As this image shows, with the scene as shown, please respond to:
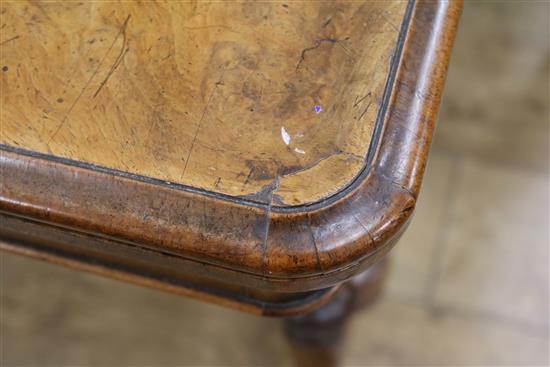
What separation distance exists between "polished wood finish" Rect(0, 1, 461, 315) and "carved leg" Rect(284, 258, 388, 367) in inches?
9.4

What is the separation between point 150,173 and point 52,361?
0.53m

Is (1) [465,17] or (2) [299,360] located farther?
(1) [465,17]

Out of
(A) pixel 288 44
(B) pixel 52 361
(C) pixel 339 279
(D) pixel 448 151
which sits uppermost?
(A) pixel 288 44

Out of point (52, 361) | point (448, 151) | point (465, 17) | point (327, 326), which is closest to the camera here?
point (327, 326)

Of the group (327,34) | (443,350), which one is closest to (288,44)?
(327,34)

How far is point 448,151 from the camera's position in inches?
38.7

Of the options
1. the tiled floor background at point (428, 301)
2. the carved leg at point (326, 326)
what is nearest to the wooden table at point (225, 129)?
the carved leg at point (326, 326)

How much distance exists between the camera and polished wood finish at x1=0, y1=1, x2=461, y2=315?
0.39 meters

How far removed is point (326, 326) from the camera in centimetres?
66

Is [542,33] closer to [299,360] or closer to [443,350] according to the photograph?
[443,350]

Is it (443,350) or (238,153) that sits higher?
(238,153)

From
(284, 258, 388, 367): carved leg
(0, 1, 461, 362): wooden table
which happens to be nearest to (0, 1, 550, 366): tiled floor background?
(284, 258, 388, 367): carved leg

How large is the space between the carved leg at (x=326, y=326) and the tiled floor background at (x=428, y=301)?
156 mm

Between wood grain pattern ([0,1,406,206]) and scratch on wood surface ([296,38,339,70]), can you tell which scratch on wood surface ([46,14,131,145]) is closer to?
wood grain pattern ([0,1,406,206])
